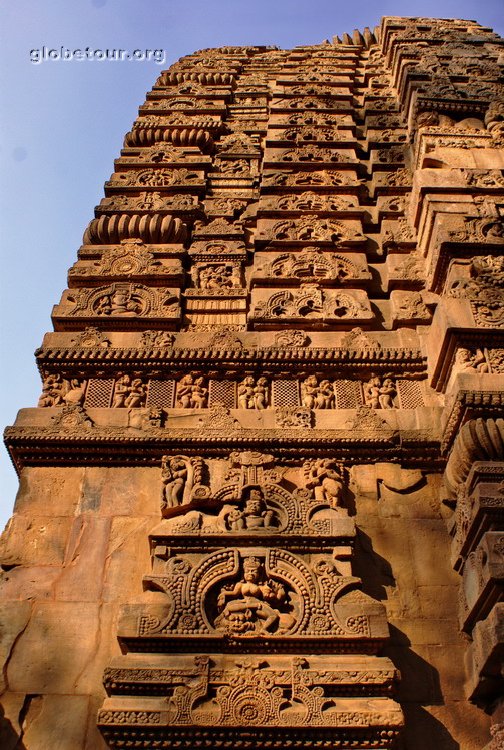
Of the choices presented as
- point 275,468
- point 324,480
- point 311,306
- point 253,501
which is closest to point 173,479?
point 253,501

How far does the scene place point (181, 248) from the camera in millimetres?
8922

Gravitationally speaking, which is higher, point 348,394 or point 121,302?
point 121,302

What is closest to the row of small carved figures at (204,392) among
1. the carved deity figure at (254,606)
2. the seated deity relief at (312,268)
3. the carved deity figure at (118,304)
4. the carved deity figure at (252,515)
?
the carved deity figure at (118,304)

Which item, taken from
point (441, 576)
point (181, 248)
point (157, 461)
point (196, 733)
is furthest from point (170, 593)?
point (181, 248)

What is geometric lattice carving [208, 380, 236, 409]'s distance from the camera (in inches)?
→ 280

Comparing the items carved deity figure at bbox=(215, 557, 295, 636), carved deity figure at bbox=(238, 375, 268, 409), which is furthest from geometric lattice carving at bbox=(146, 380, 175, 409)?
carved deity figure at bbox=(215, 557, 295, 636)

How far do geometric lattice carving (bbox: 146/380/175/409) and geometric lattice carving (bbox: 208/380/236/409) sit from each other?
0.34 metres

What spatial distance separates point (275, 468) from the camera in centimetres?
661

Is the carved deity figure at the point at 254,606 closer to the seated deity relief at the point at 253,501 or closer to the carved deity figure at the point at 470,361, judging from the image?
the seated deity relief at the point at 253,501

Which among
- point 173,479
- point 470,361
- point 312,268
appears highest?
point 312,268

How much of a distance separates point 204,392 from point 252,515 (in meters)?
1.60

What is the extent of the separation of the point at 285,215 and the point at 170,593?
525 cm

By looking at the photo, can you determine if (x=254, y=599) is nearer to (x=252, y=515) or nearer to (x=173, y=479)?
(x=252, y=515)

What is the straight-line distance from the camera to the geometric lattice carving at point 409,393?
7070 mm
